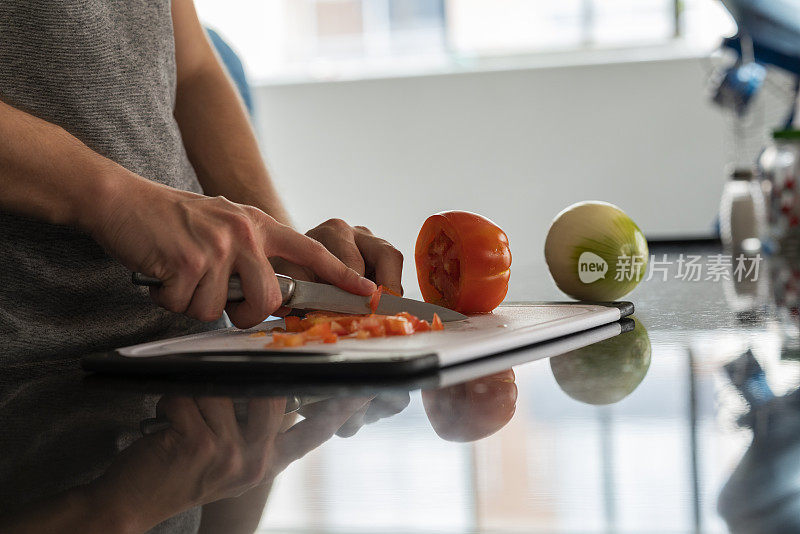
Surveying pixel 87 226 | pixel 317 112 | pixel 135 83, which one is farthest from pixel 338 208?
pixel 87 226

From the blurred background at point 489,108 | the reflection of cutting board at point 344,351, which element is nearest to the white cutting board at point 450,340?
the reflection of cutting board at point 344,351

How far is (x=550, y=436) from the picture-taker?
47cm

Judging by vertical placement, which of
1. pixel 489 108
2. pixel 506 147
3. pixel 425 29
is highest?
pixel 425 29

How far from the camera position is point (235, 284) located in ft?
2.62

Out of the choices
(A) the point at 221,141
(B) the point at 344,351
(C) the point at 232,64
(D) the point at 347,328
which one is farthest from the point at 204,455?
(C) the point at 232,64

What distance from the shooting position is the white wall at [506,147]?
13.7 ft

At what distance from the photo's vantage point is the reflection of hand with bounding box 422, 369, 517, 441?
0.49 m

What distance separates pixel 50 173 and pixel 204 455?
43 cm

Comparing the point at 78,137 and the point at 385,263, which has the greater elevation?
the point at 78,137

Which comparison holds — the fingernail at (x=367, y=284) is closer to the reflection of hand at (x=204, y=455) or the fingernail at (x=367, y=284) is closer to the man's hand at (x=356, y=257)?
the man's hand at (x=356, y=257)

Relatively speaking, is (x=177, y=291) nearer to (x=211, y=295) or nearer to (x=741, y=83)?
(x=211, y=295)

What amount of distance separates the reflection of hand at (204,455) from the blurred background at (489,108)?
3.70m

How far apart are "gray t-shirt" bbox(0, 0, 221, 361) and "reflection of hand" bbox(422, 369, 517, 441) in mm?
516

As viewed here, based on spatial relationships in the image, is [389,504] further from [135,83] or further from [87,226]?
[135,83]
